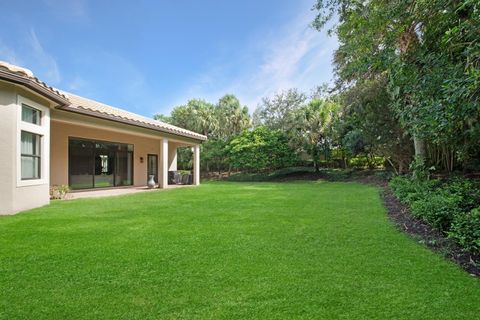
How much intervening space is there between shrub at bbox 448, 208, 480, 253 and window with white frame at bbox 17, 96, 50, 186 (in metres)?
9.31

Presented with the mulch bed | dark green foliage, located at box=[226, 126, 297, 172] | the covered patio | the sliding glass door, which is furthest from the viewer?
dark green foliage, located at box=[226, 126, 297, 172]

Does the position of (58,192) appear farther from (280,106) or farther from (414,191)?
(280,106)

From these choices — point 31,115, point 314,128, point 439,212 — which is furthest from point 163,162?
point 439,212

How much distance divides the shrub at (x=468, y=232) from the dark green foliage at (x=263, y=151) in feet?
54.0

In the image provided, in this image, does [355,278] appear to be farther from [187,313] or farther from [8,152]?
[8,152]

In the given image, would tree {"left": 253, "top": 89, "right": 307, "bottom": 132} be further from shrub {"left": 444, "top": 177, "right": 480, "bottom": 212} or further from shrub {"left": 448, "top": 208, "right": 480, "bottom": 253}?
shrub {"left": 448, "top": 208, "right": 480, "bottom": 253}

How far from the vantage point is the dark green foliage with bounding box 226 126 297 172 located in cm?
2100

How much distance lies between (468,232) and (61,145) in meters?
13.7

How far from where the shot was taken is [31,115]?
7.84 m

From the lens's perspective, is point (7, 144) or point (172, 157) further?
point (172, 157)

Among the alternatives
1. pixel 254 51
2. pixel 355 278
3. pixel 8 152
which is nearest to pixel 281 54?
pixel 254 51

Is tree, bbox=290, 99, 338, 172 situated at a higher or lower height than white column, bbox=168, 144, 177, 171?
higher

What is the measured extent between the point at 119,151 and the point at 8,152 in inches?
321

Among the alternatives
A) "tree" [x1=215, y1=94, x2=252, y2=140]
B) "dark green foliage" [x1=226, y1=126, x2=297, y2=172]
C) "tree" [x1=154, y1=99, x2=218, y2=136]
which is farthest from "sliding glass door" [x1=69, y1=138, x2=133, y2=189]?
"tree" [x1=215, y1=94, x2=252, y2=140]
